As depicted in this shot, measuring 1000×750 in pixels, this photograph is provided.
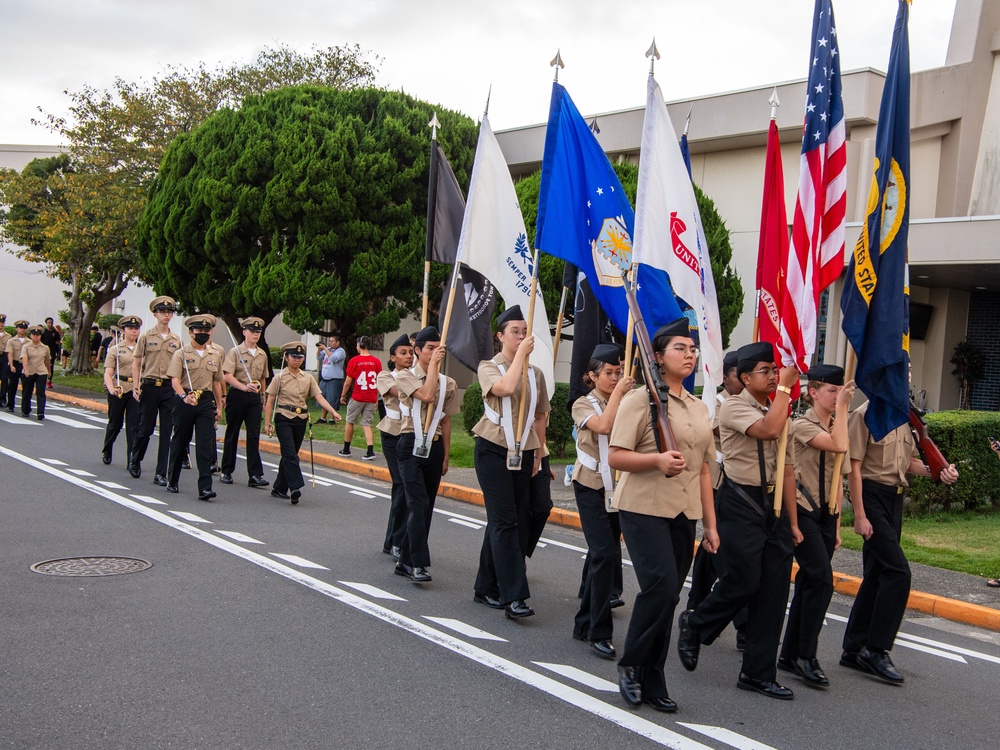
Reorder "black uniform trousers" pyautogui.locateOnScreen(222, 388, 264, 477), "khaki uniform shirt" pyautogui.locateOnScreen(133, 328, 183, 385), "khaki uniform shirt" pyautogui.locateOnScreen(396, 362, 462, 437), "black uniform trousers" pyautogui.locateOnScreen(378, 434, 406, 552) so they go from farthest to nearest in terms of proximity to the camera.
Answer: "black uniform trousers" pyautogui.locateOnScreen(222, 388, 264, 477), "khaki uniform shirt" pyautogui.locateOnScreen(133, 328, 183, 385), "black uniform trousers" pyautogui.locateOnScreen(378, 434, 406, 552), "khaki uniform shirt" pyautogui.locateOnScreen(396, 362, 462, 437)

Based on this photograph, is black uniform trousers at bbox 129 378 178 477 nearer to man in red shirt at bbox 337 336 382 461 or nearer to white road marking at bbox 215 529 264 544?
white road marking at bbox 215 529 264 544

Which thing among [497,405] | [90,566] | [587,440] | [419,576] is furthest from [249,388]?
[587,440]

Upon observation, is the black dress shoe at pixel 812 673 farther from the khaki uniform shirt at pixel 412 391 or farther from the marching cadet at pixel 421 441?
the khaki uniform shirt at pixel 412 391

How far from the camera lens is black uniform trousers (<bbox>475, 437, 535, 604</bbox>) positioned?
6793mm

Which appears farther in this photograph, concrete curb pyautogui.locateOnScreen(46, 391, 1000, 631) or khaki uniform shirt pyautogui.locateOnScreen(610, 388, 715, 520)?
concrete curb pyautogui.locateOnScreen(46, 391, 1000, 631)

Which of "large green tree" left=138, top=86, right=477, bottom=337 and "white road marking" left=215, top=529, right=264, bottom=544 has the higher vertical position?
"large green tree" left=138, top=86, right=477, bottom=337

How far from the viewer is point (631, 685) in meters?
5.21

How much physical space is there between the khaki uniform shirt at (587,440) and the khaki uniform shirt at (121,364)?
872cm

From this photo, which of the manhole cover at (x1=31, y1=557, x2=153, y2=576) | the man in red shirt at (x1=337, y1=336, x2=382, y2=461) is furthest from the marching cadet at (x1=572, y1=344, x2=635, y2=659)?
the man in red shirt at (x1=337, y1=336, x2=382, y2=461)

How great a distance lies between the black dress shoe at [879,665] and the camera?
5973mm

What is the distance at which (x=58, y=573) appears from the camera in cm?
739

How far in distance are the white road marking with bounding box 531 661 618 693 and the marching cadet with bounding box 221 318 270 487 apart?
23.4 feet

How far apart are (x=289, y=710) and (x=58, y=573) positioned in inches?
130

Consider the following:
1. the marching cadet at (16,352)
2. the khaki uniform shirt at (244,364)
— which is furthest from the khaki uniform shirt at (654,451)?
the marching cadet at (16,352)
